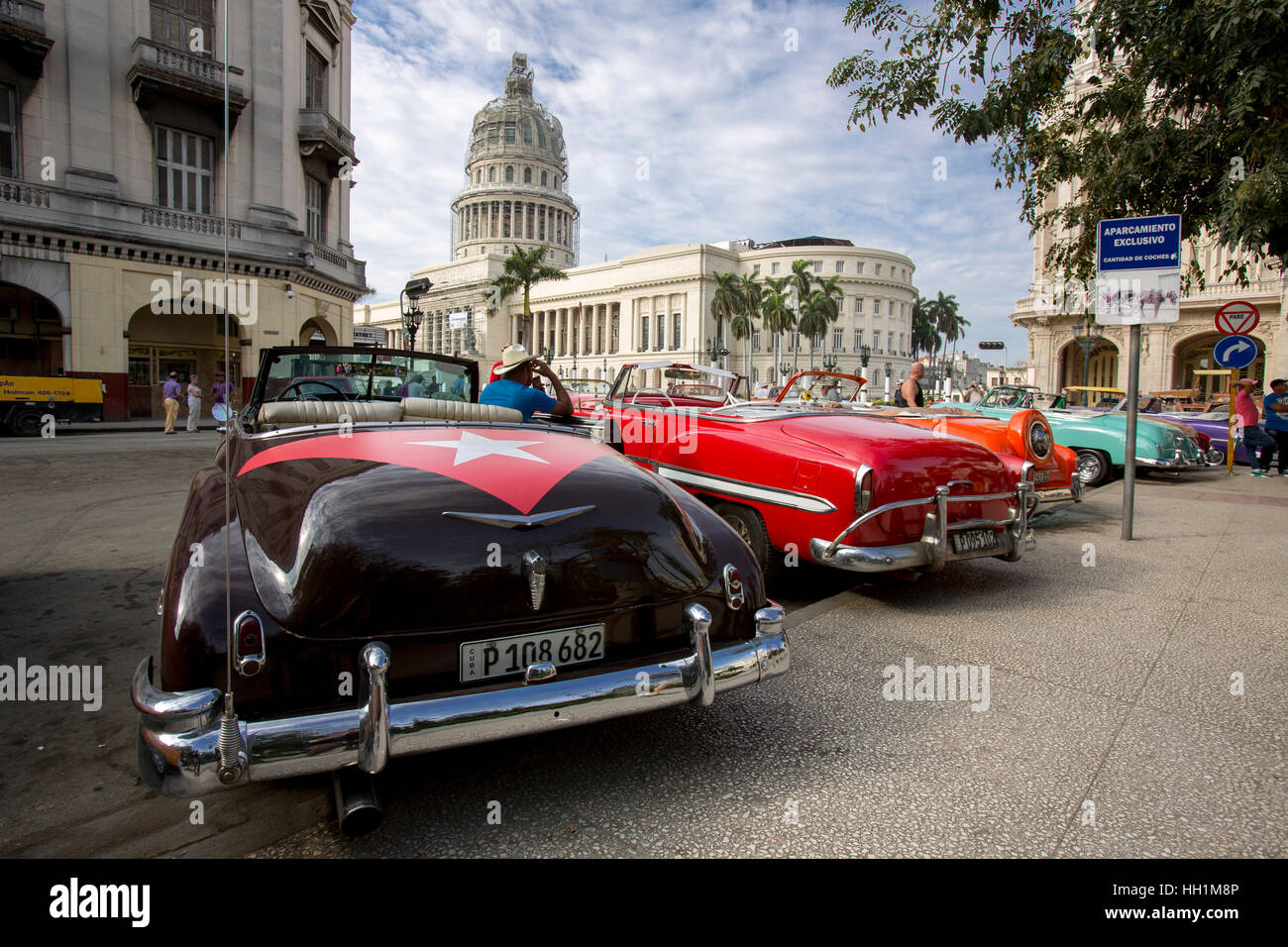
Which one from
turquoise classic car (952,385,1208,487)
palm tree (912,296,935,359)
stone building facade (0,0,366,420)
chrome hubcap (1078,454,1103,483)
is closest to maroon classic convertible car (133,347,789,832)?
turquoise classic car (952,385,1208,487)

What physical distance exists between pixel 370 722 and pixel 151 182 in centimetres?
2699

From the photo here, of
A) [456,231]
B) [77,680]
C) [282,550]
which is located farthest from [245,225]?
[456,231]

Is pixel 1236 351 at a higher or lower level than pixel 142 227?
lower

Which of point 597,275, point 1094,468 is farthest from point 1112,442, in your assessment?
point 597,275

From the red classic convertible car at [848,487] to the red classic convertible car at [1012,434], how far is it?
100cm

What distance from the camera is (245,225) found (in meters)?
A: 23.9

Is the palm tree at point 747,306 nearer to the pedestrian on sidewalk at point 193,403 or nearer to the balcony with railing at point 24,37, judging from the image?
the pedestrian on sidewalk at point 193,403

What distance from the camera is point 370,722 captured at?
192cm

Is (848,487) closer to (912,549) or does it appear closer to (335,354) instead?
(912,549)

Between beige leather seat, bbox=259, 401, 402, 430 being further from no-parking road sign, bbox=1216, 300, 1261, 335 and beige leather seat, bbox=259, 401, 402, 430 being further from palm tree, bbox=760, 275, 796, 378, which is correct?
palm tree, bbox=760, 275, 796, 378

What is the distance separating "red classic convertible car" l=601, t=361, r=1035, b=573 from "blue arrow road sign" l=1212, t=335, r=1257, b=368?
8536 mm

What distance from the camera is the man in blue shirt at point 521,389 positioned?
197 inches
